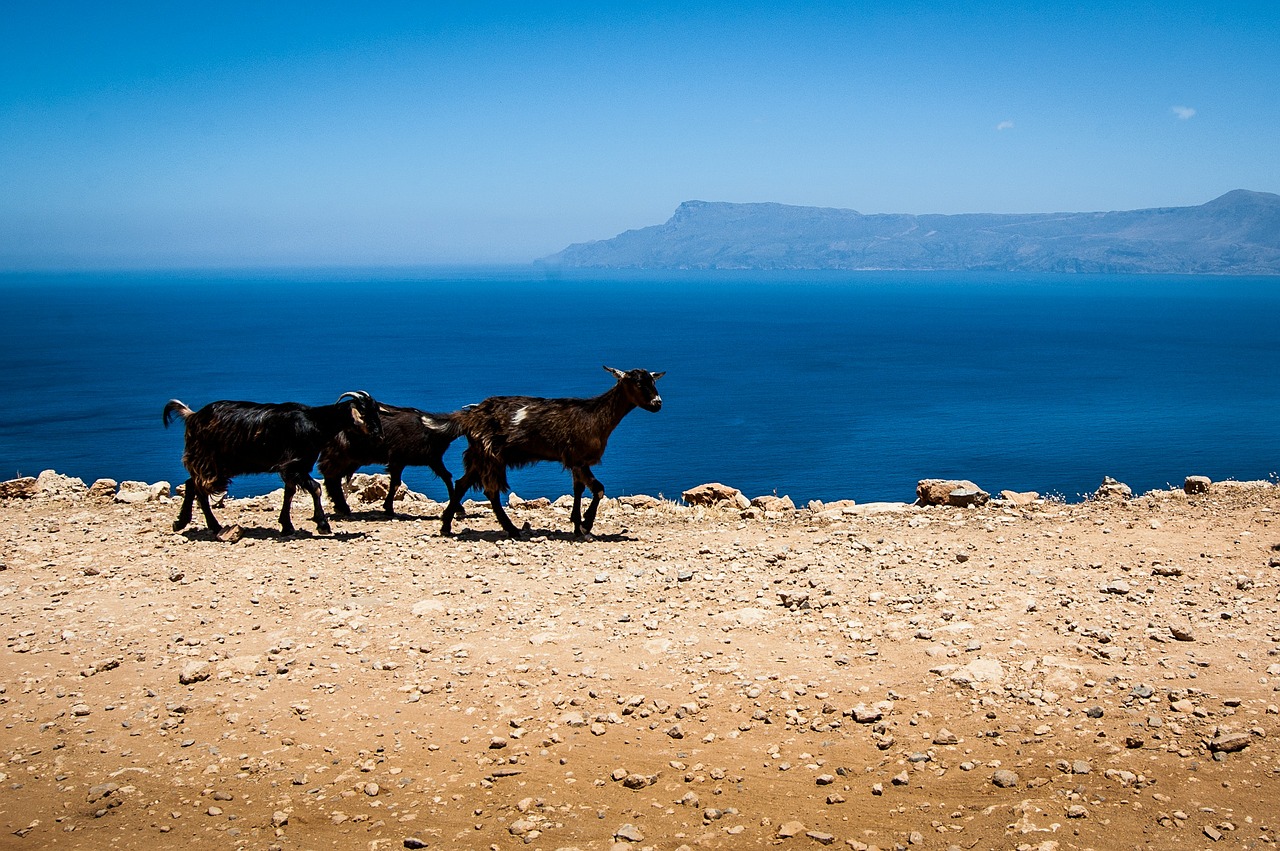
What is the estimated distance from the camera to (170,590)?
11.4 metres

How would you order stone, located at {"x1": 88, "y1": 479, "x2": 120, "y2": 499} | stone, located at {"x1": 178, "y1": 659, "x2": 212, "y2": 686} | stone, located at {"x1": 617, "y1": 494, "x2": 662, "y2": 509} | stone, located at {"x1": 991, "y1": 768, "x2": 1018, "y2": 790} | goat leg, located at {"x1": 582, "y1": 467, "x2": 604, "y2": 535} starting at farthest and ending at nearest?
stone, located at {"x1": 88, "y1": 479, "x2": 120, "y2": 499} → stone, located at {"x1": 617, "y1": 494, "x2": 662, "y2": 509} → goat leg, located at {"x1": 582, "y1": 467, "x2": 604, "y2": 535} → stone, located at {"x1": 178, "y1": 659, "x2": 212, "y2": 686} → stone, located at {"x1": 991, "y1": 768, "x2": 1018, "y2": 790}

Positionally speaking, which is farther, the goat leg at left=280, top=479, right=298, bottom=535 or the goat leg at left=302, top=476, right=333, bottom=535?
the goat leg at left=302, top=476, right=333, bottom=535

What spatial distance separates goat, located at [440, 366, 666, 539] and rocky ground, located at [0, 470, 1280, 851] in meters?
1.73

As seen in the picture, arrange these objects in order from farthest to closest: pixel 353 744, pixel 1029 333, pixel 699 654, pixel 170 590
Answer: pixel 1029 333
pixel 170 590
pixel 699 654
pixel 353 744

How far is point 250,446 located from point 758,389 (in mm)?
74916

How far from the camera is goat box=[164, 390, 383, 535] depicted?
14.3 meters

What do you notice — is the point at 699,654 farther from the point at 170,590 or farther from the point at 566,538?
the point at 170,590

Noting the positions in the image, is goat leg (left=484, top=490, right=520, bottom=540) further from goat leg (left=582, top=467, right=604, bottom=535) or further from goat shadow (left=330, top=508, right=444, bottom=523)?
goat shadow (left=330, top=508, right=444, bottom=523)

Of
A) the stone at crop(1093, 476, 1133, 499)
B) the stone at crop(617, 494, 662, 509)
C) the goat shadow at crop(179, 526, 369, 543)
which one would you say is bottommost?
the stone at crop(617, 494, 662, 509)

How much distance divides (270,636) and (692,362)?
10029 centimetres

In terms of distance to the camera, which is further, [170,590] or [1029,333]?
[1029,333]

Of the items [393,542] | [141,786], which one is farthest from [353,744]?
[393,542]

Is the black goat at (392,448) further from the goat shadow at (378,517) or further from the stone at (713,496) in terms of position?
the stone at (713,496)

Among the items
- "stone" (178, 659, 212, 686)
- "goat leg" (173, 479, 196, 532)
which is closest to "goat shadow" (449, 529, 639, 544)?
"goat leg" (173, 479, 196, 532)
